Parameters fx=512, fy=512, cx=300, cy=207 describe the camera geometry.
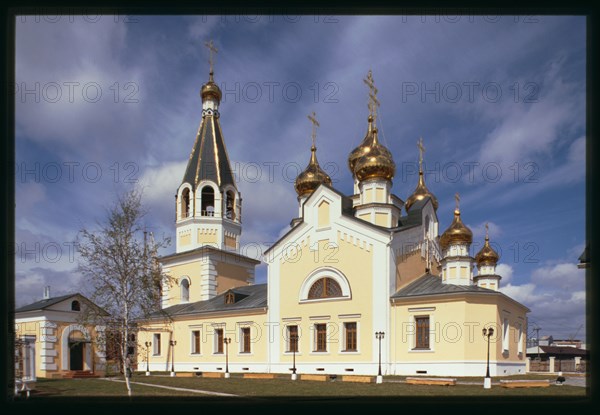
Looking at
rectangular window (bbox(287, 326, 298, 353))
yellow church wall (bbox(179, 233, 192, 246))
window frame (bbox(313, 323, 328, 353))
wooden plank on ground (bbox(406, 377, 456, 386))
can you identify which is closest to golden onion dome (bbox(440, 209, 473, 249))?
window frame (bbox(313, 323, 328, 353))

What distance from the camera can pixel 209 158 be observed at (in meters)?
31.7

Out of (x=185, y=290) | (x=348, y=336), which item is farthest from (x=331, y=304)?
(x=185, y=290)

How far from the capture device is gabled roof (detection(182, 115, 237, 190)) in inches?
1217

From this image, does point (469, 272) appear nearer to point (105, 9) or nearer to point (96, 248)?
point (96, 248)

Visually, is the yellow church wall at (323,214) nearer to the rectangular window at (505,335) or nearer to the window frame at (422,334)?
the window frame at (422,334)

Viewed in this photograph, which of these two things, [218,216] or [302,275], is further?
[218,216]


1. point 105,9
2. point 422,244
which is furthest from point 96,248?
point 422,244

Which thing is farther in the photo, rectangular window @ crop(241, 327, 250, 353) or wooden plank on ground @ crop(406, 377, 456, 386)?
rectangular window @ crop(241, 327, 250, 353)

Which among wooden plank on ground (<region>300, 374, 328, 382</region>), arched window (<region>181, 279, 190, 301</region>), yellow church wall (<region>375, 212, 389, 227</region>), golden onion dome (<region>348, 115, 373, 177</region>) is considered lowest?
wooden plank on ground (<region>300, 374, 328, 382</region>)

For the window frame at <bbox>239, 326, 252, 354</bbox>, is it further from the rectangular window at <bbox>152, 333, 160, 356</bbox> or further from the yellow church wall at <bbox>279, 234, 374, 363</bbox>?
the rectangular window at <bbox>152, 333, 160, 356</bbox>

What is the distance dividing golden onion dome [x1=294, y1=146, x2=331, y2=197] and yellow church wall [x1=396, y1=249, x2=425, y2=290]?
9.66 m

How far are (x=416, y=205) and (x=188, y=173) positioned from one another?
13.8 metres

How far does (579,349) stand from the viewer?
48.0 metres

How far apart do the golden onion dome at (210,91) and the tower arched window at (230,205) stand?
6637mm
